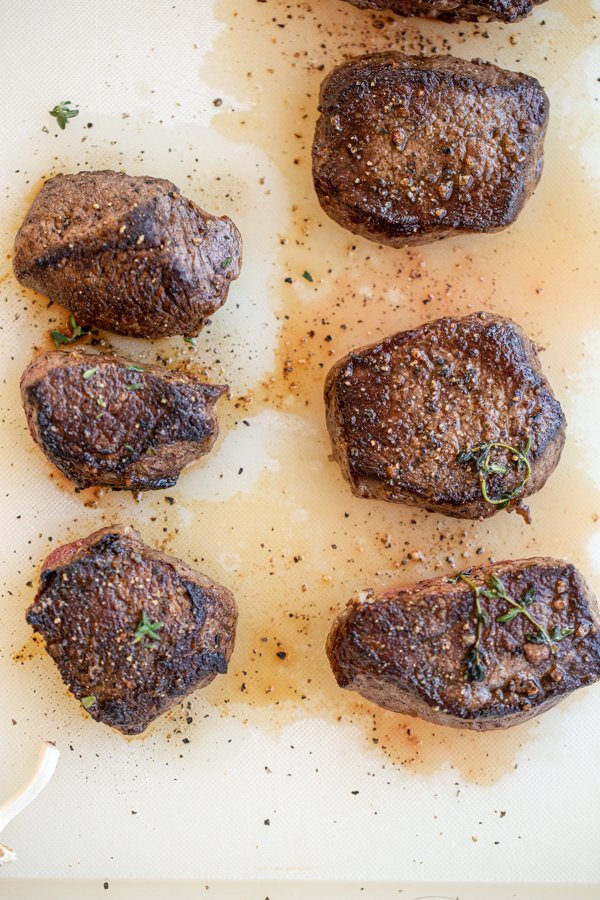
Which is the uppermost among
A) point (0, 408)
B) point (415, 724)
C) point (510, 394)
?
point (510, 394)

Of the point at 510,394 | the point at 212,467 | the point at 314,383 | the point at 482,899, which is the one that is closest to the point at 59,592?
the point at 212,467

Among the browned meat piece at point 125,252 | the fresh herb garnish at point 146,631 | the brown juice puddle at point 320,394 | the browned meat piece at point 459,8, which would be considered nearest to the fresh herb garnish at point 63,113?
the browned meat piece at point 125,252

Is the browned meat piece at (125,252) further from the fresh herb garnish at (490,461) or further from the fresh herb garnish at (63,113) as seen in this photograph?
the fresh herb garnish at (490,461)

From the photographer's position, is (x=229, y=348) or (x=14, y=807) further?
(x=229, y=348)

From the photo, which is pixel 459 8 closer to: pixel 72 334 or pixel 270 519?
pixel 72 334

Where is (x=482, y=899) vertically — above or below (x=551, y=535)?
below

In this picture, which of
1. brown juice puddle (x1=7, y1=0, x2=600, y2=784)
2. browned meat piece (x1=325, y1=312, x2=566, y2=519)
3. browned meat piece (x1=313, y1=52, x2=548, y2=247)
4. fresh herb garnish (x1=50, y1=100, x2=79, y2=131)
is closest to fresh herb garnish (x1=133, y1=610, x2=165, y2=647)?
brown juice puddle (x1=7, y1=0, x2=600, y2=784)

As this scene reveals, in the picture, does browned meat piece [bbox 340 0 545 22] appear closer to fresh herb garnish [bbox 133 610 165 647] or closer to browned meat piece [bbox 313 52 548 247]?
browned meat piece [bbox 313 52 548 247]

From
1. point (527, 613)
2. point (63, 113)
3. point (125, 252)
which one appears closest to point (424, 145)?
point (125, 252)

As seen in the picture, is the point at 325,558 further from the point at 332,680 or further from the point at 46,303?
the point at 46,303
